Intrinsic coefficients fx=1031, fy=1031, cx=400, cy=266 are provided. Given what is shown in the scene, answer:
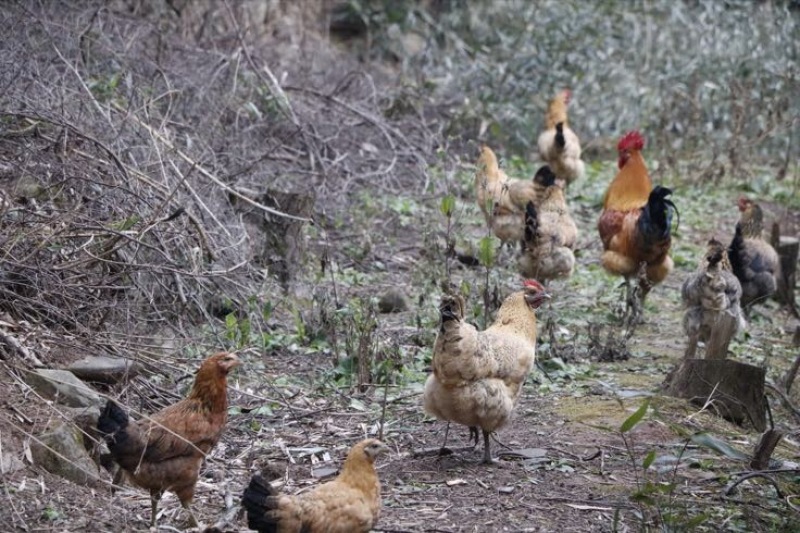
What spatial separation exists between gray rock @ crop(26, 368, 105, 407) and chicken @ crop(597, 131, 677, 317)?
5.02 m

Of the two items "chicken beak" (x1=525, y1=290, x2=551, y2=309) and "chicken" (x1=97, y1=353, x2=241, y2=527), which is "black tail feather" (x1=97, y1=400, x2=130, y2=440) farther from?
"chicken beak" (x1=525, y1=290, x2=551, y2=309)

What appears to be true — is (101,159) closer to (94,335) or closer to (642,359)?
(94,335)

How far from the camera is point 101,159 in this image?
782 centimetres

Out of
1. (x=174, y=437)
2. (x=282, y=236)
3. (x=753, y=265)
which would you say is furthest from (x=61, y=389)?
(x=753, y=265)

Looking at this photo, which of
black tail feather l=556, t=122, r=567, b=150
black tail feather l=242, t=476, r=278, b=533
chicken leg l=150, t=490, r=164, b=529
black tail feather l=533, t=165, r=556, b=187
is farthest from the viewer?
black tail feather l=556, t=122, r=567, b=150

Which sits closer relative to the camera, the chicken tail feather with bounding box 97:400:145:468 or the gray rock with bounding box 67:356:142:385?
the chicken tail feather with bounding box 97:400:145:468

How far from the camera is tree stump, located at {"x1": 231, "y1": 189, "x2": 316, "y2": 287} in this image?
30.6 ft

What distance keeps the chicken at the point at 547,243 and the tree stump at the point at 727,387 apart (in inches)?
102

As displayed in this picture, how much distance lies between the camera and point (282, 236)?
30.9 ft

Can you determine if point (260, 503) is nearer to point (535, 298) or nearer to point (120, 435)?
point (120, 435)

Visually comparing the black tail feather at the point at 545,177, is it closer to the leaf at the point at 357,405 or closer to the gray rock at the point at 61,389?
the leaf at the point at 357,405

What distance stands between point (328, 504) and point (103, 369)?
2.29 m

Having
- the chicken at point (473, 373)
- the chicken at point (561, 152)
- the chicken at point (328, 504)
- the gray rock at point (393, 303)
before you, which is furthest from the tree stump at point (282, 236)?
the chicken at point (561, 152)

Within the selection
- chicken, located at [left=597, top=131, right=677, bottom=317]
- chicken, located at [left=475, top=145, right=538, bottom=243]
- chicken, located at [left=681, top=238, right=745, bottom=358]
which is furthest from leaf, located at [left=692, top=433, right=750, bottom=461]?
chicken, located at [left=475, top=145, right=538, bottom=243]
